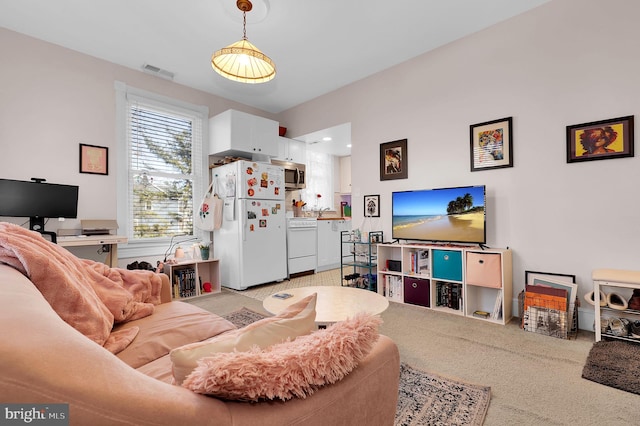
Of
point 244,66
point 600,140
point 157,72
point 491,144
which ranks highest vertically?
point 157,72

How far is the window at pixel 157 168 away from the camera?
12.5 feet

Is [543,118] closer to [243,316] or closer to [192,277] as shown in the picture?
[243,316]

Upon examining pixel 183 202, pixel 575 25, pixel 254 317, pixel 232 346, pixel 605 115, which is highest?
pixel 575 25

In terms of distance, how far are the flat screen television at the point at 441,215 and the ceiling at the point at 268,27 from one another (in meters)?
1.70

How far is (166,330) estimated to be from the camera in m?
1.52

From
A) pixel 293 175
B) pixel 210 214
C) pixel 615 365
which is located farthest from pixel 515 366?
pixel 293 175

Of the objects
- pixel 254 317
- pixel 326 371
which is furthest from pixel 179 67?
pixel 326 371

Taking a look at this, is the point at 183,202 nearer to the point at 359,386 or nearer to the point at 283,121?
the point at 283,121

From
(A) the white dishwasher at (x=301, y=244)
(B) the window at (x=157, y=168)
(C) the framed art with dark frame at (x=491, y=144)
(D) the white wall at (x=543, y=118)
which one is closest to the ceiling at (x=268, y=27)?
(D) the white wall at (x=543, y=118)

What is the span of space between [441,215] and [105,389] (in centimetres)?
326

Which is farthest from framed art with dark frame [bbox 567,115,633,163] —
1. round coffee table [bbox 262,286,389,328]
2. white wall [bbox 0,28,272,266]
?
white wall [bbox 0,28,272,266]

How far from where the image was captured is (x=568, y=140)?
2.65 m

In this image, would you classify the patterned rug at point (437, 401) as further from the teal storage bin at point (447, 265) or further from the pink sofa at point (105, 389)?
the teal storage bin at point (447, 265)

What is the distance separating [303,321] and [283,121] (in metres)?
5.05
